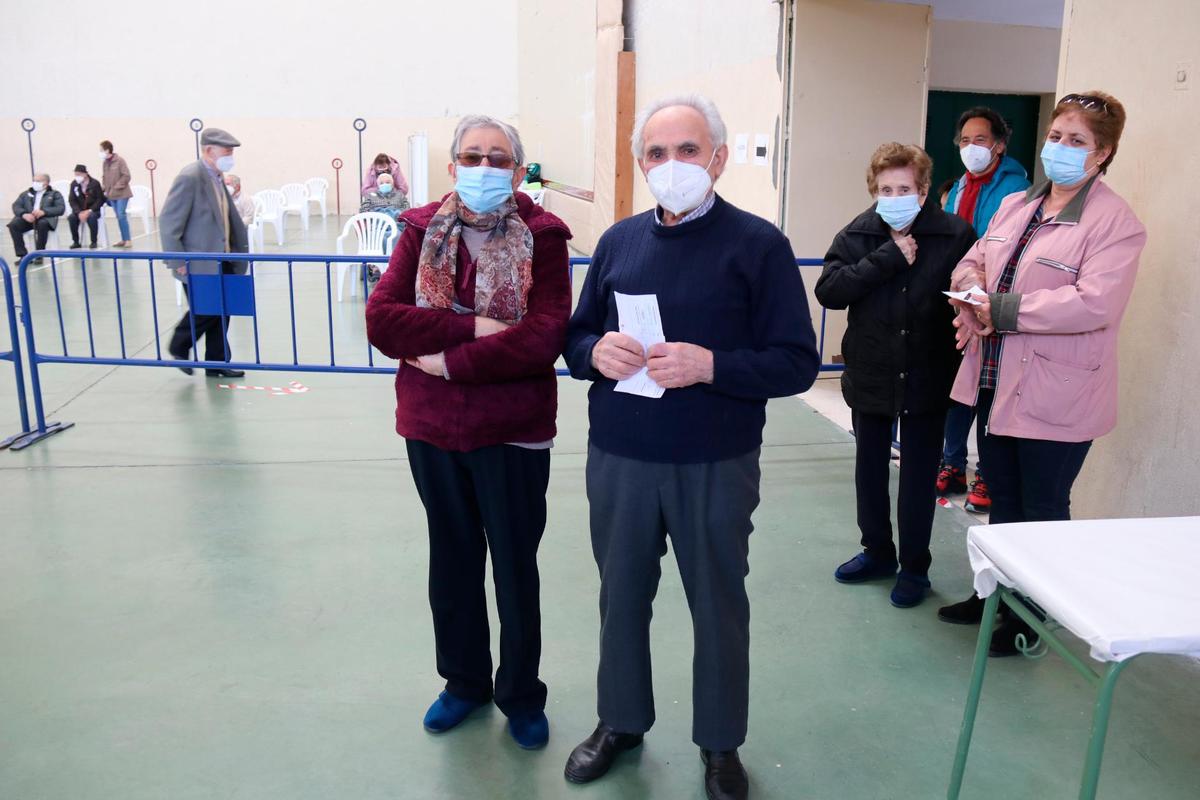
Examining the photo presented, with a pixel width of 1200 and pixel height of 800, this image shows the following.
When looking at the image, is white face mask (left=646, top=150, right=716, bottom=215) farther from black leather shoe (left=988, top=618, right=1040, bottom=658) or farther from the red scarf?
the red scarf

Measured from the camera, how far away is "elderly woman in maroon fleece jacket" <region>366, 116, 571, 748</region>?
2.47m

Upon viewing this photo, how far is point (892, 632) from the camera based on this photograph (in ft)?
11.2

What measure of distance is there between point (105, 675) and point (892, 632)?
2.66 metres

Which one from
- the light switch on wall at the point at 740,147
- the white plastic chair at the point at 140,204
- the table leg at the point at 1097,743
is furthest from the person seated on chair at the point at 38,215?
the table leg at the point at 1097,743

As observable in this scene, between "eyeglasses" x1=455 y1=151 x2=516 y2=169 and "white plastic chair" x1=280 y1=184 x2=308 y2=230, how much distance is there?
44.9ft

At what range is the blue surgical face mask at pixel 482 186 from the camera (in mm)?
2469

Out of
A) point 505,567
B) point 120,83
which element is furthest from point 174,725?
point 120,83

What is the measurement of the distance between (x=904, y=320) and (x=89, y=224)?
48.5 feet

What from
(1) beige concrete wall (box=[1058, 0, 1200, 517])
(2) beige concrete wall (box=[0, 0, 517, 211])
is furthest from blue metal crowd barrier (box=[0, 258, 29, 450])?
(2) beige concrete wall (box=[0, 0, 517, 211])

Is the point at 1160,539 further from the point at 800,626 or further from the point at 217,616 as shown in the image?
the point at 217,616

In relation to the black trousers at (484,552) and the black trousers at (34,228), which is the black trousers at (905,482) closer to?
the black trousers at (484,552)

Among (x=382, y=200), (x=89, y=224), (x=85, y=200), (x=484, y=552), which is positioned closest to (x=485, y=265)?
(x=484, y=552)

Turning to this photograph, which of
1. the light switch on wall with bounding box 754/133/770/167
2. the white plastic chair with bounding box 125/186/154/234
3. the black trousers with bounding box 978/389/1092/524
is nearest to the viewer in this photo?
the black trousers with bounding box 978/389/1092/524

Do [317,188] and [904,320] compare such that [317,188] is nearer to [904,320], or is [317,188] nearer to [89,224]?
[89,224]
